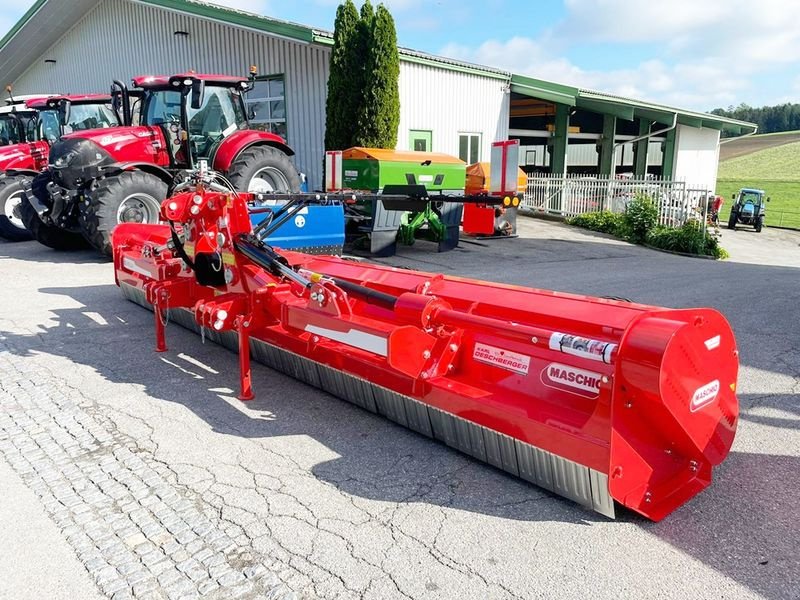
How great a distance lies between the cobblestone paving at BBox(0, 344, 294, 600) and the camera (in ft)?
7.97

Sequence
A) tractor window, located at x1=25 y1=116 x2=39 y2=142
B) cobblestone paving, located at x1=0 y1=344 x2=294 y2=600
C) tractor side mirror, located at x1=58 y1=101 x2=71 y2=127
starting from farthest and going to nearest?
tractor window, located at x1=25 y1=116 x2=39 y2=142 → tractor side mirror, located at x1=58 y1=101 x2=71 y2=127 → cobblestone paving, located at x1=0 y1=344 x2=294 y2=600

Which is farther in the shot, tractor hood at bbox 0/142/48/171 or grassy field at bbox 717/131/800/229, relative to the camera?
grassy field at bbox 717/131/800/229

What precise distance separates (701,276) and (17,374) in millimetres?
8885

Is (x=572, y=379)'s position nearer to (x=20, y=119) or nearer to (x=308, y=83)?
(x=308, y=83)

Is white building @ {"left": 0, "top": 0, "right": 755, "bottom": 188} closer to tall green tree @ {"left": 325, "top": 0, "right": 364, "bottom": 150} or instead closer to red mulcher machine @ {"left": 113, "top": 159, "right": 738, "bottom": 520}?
tall green tree @ {"left": 325, "top": 0, "right": 364, "bottom": 150}

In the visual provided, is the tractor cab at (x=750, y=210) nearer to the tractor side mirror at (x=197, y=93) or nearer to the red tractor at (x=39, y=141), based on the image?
the tractor side mirror at (x=197, y=93)

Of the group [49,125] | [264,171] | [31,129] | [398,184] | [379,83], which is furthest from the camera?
[379,83]

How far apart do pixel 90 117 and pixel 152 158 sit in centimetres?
332

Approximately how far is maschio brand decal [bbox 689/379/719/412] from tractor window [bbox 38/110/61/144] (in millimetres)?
12729

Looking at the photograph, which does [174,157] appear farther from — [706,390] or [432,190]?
[706,390]

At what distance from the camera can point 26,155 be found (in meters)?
12.1

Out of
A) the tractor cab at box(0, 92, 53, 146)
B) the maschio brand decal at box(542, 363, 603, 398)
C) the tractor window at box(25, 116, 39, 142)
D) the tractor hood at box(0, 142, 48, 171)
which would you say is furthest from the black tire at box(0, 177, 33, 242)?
the maschio brand decal at box(542, 363, 603, 398)

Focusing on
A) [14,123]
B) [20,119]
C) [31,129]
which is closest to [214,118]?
[31,129]

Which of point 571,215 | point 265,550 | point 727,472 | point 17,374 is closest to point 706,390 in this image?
point 727,472
